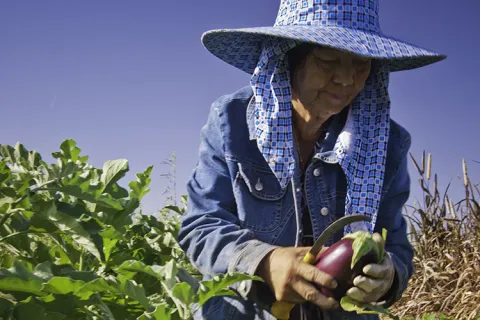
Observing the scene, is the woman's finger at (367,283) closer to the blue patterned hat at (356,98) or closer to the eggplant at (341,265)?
the eggplant at (341,265)

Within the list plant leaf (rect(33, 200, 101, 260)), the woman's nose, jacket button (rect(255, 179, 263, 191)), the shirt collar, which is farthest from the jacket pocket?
plant leaf (rect(33, 200, 101, 260))

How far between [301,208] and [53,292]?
3.85ft

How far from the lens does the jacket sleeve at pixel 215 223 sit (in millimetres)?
2080

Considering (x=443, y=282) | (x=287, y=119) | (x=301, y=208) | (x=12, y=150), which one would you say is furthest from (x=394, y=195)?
(x=443, y=282)

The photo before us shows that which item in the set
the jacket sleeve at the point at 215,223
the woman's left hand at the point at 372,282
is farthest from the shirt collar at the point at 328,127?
the woman's left hand at the point at 372,282

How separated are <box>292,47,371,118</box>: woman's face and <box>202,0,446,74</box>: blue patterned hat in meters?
0.07

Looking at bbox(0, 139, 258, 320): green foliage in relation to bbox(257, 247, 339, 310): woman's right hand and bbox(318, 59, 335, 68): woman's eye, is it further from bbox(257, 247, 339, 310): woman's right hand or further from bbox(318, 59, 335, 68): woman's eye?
bbox(318, 59, 335, 68): woman's eye

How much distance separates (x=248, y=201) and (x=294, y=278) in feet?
1.55

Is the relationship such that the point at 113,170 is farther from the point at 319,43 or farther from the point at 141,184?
the point at 319,43

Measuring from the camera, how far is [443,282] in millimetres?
5430

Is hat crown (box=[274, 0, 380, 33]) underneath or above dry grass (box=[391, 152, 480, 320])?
above

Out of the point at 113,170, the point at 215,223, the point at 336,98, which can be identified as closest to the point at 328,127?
the point at 336,98

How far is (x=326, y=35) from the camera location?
2207 mm

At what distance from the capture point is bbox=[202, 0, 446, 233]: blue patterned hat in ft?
7.48
